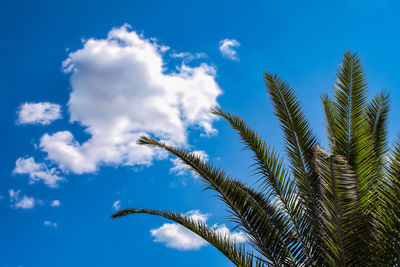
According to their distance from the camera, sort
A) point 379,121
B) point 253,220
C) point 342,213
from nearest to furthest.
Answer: point 342,213 → point 253,220 → point 379,121

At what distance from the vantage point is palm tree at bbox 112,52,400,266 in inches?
206

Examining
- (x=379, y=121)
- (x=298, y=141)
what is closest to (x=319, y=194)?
(x=298, y=141)

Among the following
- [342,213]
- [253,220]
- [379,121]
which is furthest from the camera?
[379,121]

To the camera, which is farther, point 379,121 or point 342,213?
point 379,121

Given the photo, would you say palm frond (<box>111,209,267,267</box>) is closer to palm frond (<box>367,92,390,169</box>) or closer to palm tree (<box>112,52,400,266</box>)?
palm tree (<box>112,52,400,266</box>)

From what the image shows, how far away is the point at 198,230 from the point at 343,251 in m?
2.34

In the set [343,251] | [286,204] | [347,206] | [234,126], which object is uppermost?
[234,126]

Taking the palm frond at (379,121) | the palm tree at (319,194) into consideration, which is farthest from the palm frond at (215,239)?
the palm frond at (379,121)

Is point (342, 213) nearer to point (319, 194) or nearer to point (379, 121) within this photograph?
point (319, 194)

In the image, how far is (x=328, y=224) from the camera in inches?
210

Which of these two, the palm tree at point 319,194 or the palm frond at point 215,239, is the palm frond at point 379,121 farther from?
the palm frond at point 215,239

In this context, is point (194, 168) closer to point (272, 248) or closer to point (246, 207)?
point (246, 207)

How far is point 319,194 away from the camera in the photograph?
22.5 feet

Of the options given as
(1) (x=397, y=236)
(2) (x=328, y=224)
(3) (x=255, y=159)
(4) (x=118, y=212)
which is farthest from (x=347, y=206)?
(4) (x=118, y=212)
